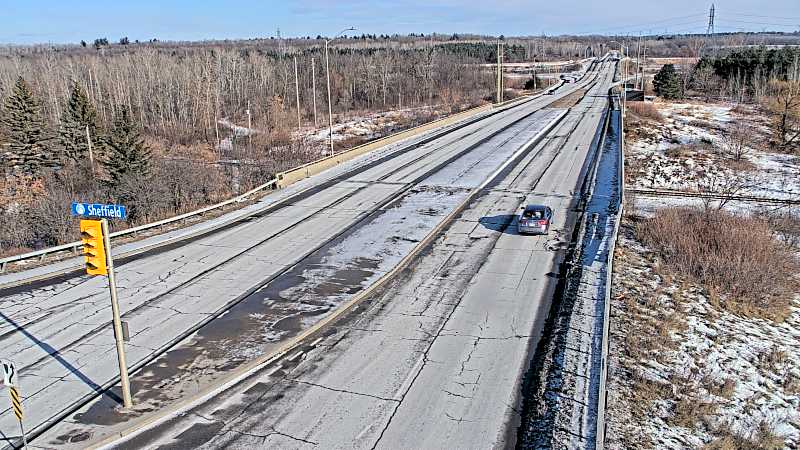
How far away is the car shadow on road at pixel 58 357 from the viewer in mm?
13672

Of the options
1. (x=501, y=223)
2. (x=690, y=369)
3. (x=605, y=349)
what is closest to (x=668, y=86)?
(x=501, y=223)

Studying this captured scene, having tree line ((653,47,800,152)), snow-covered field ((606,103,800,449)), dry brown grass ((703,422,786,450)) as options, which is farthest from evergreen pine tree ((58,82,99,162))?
tree line ((653,47,800,152))

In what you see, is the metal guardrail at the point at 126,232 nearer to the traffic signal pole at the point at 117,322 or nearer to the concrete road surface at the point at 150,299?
the concrete road surface at the point at 150,299

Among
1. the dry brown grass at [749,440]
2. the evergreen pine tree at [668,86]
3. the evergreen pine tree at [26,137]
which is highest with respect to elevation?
the evergreen pine tree at [668,86]

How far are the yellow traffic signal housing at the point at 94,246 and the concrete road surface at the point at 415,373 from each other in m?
3.48

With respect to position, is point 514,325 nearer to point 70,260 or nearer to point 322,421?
point 322,421

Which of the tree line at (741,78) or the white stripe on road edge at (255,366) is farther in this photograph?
the tree line at (741,78)

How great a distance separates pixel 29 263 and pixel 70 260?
1367 millimetres

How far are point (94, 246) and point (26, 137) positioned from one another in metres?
50.8

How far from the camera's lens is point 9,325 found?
1684 cm

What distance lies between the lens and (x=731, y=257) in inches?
922

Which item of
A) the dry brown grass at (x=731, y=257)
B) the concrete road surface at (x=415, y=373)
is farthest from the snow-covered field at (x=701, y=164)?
the concrete road surface at (x=415, y=373)

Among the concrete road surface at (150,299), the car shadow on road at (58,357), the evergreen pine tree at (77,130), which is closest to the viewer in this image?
the car shadow on road at (58,357)

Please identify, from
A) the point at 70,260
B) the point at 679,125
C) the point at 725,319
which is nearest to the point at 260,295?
the point at 70,260
